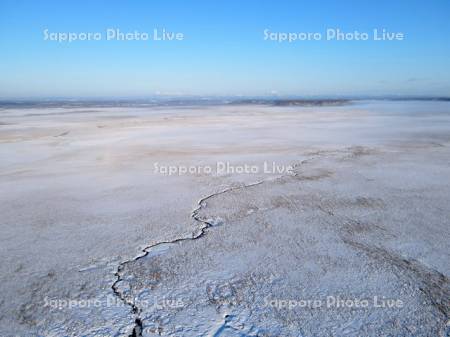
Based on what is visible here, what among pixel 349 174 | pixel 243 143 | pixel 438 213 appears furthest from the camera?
pixel 243 143

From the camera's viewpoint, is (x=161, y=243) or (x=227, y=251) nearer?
(x=227, y=251)

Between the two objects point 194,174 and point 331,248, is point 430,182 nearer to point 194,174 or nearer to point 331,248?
point 331,248

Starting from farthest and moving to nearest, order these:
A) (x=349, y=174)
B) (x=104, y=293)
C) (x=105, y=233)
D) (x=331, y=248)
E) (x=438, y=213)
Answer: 1. (x=349, y=174)
2. (x=438, y=213)
3. (x=105, y=233)
4. (x=331, y=248)
5. (x=104, y=293)

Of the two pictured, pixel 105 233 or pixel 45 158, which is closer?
pixel 105 233

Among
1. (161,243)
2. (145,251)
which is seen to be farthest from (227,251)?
(145,251)

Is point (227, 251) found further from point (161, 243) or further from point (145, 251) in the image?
point (145, 251)

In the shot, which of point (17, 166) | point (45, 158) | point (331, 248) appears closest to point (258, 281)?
point (331, 248)

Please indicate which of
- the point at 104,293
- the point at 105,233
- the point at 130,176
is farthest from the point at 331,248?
the point at 130,176

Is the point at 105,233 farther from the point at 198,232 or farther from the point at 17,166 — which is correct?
the point at 17,166
